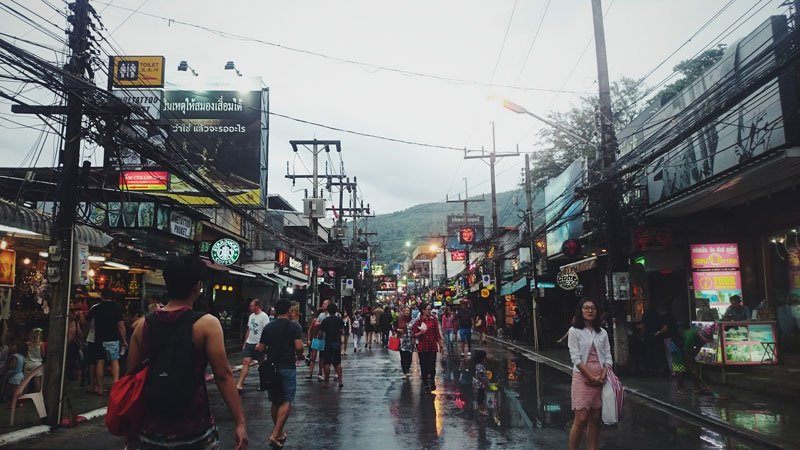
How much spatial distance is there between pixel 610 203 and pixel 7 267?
552 inches

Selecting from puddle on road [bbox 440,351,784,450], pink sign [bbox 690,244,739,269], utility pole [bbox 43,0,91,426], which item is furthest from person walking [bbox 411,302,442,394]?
pink sign [bbox 690,244,739,269]

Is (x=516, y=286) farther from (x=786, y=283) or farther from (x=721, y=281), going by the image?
(x=786, y=283)

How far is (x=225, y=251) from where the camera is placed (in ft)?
68.3

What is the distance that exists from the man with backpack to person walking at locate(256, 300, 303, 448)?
4.02 metres

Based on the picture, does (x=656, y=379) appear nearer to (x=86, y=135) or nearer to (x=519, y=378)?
(x=519, y=378)

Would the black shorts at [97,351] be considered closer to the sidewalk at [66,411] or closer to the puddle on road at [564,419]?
the sidewalk at [66,411]

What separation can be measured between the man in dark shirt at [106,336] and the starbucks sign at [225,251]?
942 cm

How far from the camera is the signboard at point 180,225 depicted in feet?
65.7

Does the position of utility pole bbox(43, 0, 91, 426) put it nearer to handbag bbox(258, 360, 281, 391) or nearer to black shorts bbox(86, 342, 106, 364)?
black shorts bbox(86, 342, 106, 364)

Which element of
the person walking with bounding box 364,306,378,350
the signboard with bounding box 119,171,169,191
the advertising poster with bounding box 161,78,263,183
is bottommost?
the person walking with bounding box 364,306,378,350

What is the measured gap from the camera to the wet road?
24.4 feet

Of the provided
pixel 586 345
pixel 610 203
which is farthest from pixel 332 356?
pixel 610 203

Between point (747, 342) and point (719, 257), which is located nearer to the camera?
point (747, 342)

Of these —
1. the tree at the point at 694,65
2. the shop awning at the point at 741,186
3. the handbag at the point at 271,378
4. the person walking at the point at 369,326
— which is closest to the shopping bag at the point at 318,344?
the handbag at the point at 271,378
